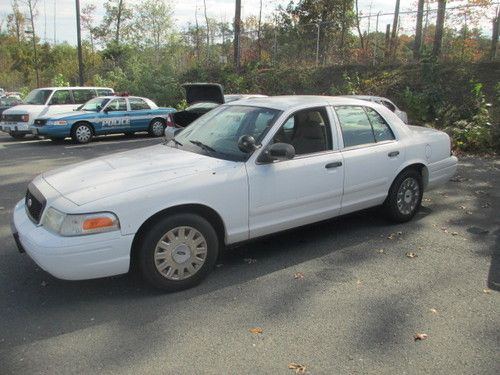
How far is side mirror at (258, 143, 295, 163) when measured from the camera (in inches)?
168

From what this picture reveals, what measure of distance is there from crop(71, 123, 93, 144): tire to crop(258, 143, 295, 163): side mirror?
1150 cm

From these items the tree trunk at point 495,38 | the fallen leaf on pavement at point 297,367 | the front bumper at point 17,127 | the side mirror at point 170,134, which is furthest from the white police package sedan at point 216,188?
the tree trunk at point 495,38

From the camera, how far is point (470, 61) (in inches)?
674

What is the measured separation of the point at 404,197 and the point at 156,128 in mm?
11743

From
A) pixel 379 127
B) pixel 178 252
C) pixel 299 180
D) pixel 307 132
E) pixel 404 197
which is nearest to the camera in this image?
pixel 178 252

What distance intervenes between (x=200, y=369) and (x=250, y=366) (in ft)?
1.06

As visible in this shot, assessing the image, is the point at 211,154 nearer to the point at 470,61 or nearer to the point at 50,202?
the point at 50,202

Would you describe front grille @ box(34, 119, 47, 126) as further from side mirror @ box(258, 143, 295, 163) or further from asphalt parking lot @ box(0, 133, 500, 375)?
side mirror @ box(258, 143, 295, 163)

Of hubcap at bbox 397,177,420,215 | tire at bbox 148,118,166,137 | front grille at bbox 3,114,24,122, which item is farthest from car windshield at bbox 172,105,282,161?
front grille at bbox 3,114,24,122

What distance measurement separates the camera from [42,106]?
1606 centimetres

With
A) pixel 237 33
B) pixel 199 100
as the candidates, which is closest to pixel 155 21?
pixel 237 33

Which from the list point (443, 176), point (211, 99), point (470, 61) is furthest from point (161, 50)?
point (443, 176)

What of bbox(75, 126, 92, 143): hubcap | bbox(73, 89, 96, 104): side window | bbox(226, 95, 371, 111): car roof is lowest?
bbox(75, 126, 92, 143): hubcap

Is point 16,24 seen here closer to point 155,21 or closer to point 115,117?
point 155,21
